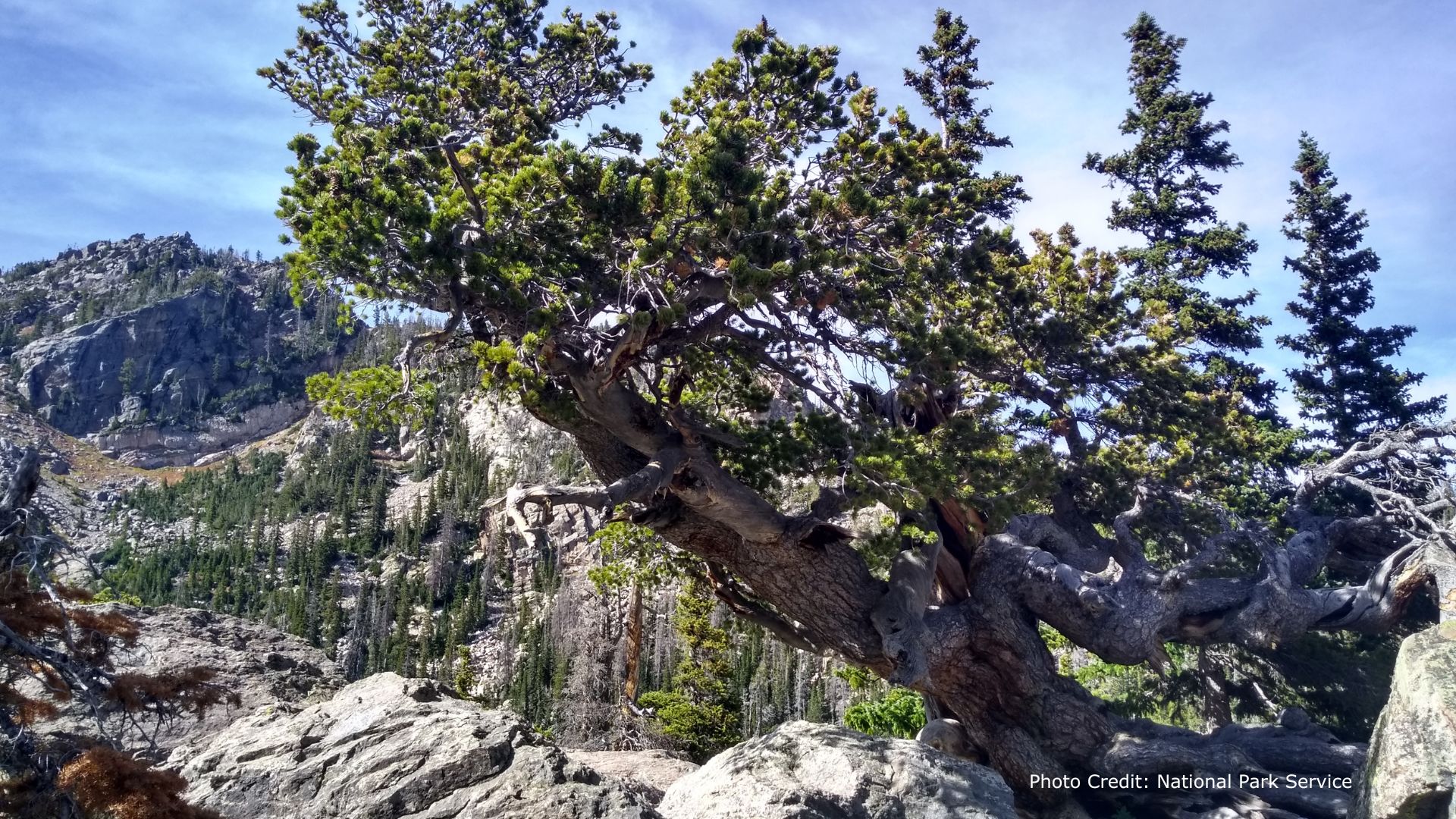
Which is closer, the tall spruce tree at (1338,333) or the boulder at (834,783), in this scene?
the boulder at (834,783)

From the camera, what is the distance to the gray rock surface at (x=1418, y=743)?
23.1 feet

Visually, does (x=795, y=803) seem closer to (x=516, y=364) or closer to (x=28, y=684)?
(x=516, y=364)

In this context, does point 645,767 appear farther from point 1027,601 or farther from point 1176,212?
point 1176,212

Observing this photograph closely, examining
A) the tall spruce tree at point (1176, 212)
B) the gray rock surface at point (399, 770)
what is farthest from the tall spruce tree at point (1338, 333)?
the gray rock surface at point (399, 770)

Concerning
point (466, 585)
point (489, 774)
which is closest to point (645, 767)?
point (489, 774)

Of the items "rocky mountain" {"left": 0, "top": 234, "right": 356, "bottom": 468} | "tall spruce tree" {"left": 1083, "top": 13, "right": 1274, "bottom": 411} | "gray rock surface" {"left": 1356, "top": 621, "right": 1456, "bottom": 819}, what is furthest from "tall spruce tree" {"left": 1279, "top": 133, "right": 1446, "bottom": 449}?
"rocky mountain" {"left": 0, "top": 234, "right": 356, "bottom": 468}

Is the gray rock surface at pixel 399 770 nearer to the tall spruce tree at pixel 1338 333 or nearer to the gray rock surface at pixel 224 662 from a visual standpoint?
the gray rock surface at pixel 224 662

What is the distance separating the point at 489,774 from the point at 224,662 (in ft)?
15.5

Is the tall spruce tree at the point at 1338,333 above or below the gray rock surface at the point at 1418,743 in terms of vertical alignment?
above

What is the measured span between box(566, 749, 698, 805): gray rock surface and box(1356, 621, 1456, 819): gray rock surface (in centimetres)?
661

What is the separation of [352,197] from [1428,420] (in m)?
16.6

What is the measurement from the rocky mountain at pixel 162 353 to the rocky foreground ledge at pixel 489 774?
15939 cm

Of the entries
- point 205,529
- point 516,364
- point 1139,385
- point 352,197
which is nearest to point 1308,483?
point 1139,385

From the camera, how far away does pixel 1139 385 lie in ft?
36.2
